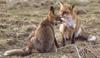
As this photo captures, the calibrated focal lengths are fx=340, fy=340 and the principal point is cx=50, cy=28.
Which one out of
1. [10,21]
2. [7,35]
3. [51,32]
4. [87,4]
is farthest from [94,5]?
[51,32]

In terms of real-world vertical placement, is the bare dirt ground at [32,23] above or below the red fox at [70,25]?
below

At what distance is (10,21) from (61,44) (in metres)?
3.51

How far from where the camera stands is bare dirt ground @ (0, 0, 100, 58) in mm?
9328

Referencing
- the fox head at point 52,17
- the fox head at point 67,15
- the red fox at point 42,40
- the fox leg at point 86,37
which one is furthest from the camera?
the fox leg at point 86,37

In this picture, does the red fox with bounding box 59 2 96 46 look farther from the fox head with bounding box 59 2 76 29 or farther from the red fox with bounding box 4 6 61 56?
the red fox with bounding box 4 6 61 56

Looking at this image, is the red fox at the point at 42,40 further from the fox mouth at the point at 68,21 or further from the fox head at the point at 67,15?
the fox mouth at the point at 68,21

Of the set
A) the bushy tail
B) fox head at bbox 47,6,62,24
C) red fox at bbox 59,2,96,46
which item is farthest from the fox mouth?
the bushy tail

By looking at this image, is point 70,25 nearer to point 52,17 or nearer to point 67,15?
point 67,15

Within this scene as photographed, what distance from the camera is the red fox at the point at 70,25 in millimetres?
9852

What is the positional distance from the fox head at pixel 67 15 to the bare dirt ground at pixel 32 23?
2.14 feet

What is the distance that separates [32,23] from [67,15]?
11.0ft

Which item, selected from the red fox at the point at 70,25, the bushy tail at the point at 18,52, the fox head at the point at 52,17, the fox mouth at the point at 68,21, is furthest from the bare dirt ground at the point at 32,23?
the fox head at the point at 52,17

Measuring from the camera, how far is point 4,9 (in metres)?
16.2

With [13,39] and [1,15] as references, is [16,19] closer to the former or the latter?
[1,15]
